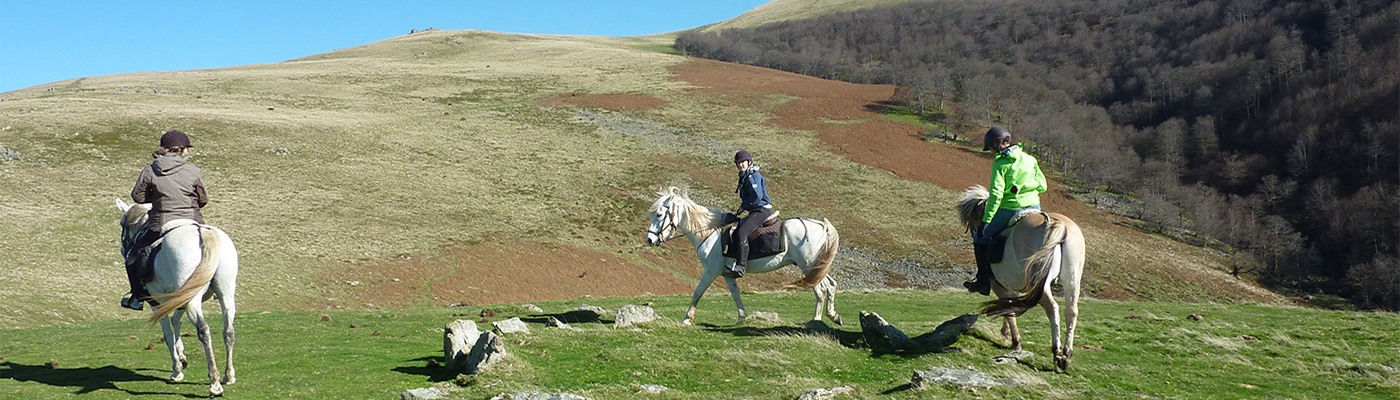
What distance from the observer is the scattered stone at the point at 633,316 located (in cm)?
1323

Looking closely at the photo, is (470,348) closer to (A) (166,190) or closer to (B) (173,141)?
(A) (166,190)

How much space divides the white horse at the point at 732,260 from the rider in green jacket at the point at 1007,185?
132 inches

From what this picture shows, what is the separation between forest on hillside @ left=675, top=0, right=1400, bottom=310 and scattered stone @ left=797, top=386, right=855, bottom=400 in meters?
53.2

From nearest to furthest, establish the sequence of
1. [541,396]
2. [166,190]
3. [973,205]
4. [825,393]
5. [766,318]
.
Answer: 1. [541,396]
2. [825,393]
3. [166,190]
4. [973,205]
5. [766,318]

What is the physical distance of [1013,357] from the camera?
10.1 meters

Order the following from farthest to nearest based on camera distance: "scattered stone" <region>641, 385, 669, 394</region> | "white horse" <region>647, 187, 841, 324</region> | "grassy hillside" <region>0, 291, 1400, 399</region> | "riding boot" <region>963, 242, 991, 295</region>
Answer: "white horse" <region>647, 187, 841, 324</region>, "riding boot" <region>963, 242, 991, 295</region>, "grassy hillside" <region>0, 291, 1400, 399</region>, "scattered stone" <region>641, 385, 669, 394</region>

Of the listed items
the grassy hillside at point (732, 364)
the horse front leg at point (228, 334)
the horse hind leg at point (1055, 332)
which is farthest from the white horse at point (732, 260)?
the horse front leg at point (228, 334)

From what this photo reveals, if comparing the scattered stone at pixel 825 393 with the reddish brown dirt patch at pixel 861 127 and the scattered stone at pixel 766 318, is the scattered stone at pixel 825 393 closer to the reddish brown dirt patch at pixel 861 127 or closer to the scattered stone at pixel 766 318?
the scattered stone at pixel 766 318

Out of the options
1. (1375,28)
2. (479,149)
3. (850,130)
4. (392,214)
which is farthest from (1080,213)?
(1375,28)

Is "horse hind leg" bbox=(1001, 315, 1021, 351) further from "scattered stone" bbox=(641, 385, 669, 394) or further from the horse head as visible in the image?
the horse head

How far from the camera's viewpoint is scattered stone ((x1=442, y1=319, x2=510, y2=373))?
9727 millimetres

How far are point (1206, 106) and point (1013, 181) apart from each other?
127 meters

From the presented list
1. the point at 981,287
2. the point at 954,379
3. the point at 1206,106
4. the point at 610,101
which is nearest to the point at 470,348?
the point at 954,379

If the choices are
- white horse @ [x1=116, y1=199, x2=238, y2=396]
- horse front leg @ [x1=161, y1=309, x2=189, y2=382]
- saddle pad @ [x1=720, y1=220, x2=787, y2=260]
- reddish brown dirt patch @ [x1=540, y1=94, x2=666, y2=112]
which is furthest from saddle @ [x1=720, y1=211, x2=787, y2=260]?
reddish brown dirt patch @ [x1=540, y1=94, x2=666, y2=112]
